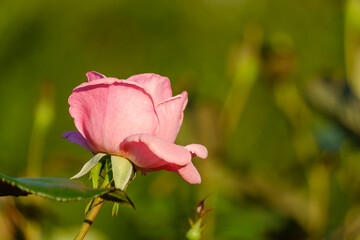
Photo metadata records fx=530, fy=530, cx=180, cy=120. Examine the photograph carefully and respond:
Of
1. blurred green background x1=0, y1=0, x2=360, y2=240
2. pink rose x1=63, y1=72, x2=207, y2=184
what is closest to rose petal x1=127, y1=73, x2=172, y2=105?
pink rose x1=63, y1=72, x2=207, y2=184

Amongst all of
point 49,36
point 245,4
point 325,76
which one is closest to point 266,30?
point 245,4

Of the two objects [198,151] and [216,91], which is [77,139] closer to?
[198,151]

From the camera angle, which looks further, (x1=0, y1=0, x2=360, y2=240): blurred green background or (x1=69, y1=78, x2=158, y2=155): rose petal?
(x1=0, y1=0, x2=360, y2=240): blurred green background

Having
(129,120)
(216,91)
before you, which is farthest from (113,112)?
(216,91)

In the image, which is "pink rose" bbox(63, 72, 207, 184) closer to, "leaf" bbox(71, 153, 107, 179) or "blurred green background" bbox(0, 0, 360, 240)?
"leaf" bbox(71, 153, 107, 179)

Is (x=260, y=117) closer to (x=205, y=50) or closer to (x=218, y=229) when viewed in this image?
(x=205, y=50)

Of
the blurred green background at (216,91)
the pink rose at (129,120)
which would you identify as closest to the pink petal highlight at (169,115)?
the pink rose at (129,120)

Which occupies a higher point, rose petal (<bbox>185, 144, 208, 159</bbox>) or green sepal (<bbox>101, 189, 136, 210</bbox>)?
rose petal (<bbox>185, 144, 208, 159</bbox>)

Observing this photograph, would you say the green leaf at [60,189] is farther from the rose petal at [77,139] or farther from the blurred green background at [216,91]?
the blurred green background at [216,91]
